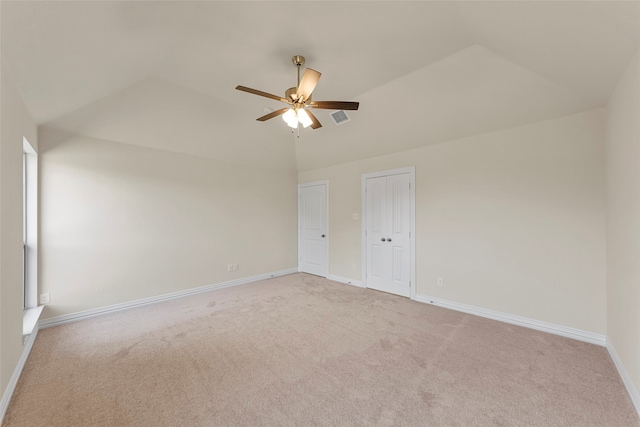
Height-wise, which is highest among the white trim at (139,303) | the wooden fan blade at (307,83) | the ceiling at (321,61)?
the ceiling at (321,61)

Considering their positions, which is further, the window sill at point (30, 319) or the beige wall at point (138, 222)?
the beige wall at point (138, 222)

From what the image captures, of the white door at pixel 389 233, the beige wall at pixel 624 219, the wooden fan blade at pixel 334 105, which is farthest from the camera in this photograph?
the white door at pixel 389 233

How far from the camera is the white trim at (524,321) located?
8.62ft

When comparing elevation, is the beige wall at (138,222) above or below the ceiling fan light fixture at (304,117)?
below

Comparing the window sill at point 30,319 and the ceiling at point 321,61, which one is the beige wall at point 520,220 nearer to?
the ceiling at point 321,61

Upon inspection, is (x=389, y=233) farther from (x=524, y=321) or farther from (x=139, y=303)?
(x=139, y=303)

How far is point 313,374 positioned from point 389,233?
9.03 feet

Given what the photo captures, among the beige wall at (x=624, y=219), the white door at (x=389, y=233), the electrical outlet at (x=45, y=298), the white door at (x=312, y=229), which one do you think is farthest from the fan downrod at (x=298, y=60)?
the electrical outlet at (x=45, y=298)

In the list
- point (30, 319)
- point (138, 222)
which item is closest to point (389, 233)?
point (138, 222)

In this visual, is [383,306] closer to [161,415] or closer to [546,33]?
[161,415]

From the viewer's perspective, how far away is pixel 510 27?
1916 millimetres

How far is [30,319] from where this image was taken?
105 inches

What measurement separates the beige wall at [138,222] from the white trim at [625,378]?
4.83m

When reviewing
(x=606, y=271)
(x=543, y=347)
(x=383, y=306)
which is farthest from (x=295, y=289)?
(x=606, y=271)
